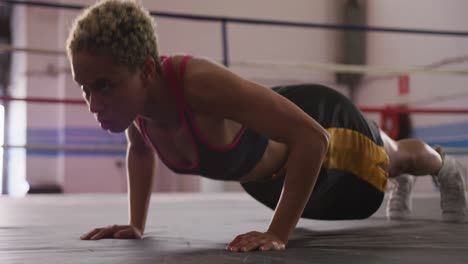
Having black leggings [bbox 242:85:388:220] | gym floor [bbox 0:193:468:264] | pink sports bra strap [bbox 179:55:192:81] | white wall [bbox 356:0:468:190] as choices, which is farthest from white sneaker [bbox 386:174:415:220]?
white wall [bbox 356:0:468:190]

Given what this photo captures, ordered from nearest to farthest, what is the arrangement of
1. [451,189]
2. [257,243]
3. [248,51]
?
[257,243]
[451,189]
[248,51]

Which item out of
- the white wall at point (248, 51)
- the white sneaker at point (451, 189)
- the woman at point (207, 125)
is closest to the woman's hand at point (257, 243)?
the woman at point (207, 125)

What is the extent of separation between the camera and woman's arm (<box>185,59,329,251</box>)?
3.14 feet

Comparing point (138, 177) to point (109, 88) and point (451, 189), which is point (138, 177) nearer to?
point (109, 88)

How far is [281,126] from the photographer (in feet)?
3.15

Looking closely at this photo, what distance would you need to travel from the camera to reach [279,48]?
567cm

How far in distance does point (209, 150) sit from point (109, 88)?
0.75ft

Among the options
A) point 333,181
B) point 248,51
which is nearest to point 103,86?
point 333,181

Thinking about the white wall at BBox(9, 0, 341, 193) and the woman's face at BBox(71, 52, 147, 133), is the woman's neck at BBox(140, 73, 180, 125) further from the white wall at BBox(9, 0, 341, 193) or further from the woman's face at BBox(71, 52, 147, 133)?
the white wall at BBox(9, 0, 341, 193)

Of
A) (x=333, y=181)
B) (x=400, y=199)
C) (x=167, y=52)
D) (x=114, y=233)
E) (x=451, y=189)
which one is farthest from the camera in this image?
(x=167, y=52)

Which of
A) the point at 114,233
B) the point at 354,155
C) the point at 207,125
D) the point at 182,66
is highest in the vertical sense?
the point at 182,66

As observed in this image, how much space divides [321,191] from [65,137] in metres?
4.04

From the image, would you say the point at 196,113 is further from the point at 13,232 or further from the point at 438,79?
the point at 438,79

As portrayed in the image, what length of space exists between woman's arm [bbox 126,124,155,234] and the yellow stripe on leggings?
0.37 meters
